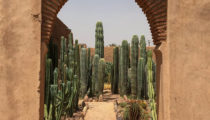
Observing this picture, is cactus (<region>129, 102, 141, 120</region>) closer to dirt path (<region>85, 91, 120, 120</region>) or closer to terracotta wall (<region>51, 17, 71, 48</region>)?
dirt path (<region>85, 91, 120, 120</region>)

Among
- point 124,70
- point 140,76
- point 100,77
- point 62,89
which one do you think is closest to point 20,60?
point 62,89

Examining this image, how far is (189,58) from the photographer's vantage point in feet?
15.0

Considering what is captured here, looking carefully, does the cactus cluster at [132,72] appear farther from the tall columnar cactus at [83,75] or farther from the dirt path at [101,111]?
the tall columnar cactus at [83,75]

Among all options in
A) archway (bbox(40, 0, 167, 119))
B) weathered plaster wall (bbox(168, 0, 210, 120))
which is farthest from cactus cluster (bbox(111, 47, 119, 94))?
weathered plaster wall (bbox(168, 0, 210, 120))

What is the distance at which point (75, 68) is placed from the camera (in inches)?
401

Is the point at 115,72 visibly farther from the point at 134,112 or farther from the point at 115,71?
the point at 134,112

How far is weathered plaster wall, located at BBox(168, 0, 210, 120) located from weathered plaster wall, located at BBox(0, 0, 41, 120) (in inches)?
93.7

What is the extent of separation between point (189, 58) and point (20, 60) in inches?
117

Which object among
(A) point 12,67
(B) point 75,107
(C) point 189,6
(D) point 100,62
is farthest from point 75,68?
(C) point 189,6

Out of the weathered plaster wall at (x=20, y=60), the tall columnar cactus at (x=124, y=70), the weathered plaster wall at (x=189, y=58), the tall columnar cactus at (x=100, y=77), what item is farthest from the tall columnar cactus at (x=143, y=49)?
the weathered plaster wall at (x=20, y=60)

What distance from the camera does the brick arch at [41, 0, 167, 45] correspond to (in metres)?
4.62

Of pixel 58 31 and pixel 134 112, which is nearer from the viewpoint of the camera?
pixel 134 112

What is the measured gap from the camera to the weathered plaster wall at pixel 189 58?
4.54 meters

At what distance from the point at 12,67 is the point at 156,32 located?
2.69m
